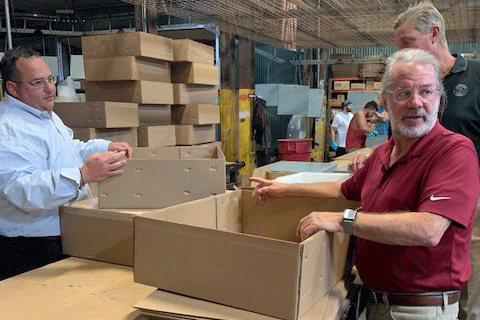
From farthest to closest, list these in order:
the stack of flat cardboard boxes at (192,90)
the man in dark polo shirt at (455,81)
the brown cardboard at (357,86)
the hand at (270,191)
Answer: the brown cardboard at (357,86) < the stack of flat cardboard boxes at (192,90) < the man in dark polo shirt at (455,81) < the hand at (270,191)

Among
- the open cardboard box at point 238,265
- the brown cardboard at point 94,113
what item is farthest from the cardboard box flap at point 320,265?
the brown cardboard at point 94,113

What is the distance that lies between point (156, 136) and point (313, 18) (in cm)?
192

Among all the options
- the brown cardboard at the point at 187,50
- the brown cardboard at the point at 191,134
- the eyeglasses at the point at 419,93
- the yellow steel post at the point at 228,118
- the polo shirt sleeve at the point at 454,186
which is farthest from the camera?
the yellow steel post at the point at 228,118

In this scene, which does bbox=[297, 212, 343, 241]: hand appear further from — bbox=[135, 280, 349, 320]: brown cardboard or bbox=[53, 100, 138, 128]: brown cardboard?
bbox=[53, 100, 138, 128]: brown cardboard

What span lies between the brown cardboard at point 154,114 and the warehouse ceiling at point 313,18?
927 mm

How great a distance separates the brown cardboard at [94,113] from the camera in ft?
11.2

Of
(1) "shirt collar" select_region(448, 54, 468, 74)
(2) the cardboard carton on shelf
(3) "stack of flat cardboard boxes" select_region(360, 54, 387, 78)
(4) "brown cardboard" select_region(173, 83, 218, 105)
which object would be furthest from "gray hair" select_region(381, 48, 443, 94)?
(2) the cardboard carton on shelf

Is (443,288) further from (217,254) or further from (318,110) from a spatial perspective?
(318,110)

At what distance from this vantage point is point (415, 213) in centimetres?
117

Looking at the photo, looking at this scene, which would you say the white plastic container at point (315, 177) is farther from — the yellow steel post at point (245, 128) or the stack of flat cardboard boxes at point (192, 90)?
the yellow steel post at point (245, 128)

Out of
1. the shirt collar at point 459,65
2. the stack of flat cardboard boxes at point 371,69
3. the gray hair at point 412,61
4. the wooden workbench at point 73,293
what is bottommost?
the wooden workbench at point 73,293

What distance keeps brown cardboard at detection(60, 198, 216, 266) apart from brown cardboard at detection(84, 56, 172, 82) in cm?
217

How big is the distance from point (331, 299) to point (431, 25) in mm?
1421

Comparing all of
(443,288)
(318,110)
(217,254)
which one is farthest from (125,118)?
(318,110)
